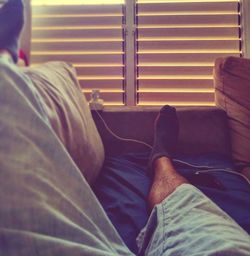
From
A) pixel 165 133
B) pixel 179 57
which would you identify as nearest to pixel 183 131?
pixel 165 133

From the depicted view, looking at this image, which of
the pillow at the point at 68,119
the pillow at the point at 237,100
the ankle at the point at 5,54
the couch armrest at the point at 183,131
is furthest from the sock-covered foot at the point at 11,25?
the pillow at the point at 237,100

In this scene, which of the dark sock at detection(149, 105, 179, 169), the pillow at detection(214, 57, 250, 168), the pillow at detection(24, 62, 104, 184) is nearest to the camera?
the pillow at detection(24, 62, 104, 184)

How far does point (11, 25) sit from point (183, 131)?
38.7 inches

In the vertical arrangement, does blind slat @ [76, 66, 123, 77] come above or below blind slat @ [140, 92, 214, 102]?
above

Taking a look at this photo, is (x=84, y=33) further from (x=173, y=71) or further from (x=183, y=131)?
(x=183, y=131)

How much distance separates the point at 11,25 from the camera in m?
0.48

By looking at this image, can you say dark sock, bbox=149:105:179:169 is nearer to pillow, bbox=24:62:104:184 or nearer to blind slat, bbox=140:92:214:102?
pillow, bbox=24:62:104:184

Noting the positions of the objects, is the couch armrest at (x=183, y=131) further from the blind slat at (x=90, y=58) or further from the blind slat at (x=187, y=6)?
the blind slat at (x=187, y=6)

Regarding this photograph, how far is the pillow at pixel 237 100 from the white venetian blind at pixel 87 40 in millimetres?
646

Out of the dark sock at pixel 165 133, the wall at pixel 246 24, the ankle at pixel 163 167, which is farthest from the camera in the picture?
the wall at pixel 246 24

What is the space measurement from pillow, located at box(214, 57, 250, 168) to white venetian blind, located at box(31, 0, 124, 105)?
0.65 m

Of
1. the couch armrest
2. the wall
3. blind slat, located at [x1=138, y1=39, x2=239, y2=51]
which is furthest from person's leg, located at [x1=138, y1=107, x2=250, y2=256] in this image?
the wall

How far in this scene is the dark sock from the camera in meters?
1.15

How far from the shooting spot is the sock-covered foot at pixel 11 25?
18.2 inches
